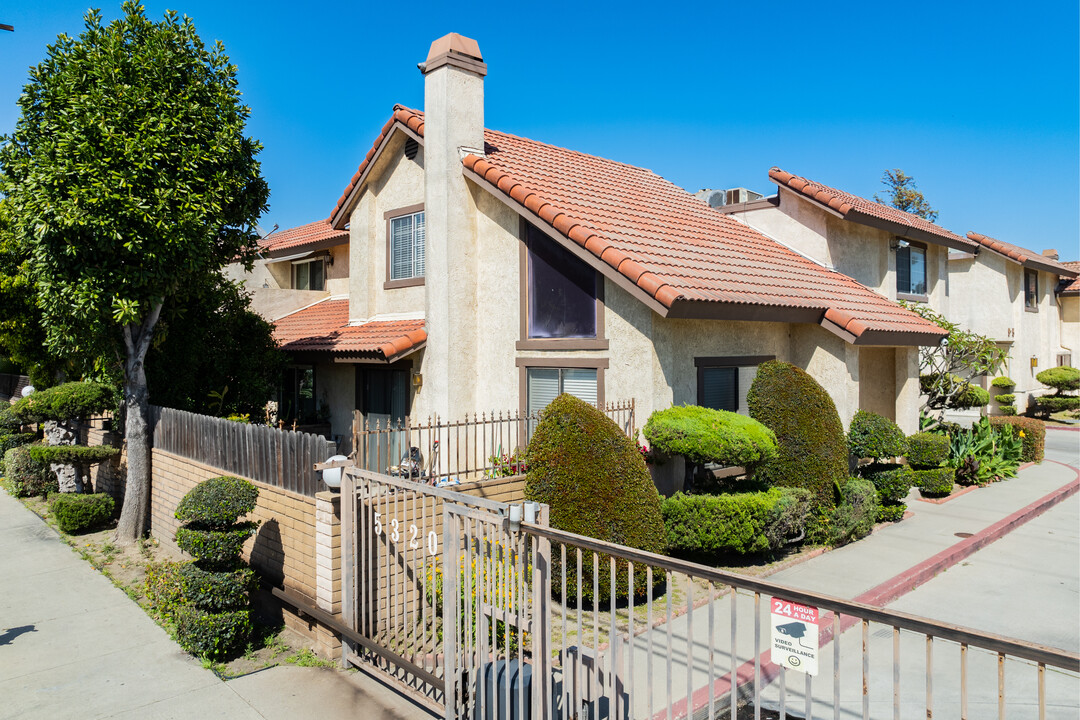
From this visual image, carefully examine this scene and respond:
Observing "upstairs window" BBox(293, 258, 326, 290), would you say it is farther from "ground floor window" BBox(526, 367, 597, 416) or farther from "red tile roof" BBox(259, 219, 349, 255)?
"ground floor window" BBox(526, 367, 597, 416)

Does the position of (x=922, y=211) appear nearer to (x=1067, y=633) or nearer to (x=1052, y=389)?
(x=1052, y=389)

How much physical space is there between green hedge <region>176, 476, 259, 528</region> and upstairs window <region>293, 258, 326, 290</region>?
44.6 ft

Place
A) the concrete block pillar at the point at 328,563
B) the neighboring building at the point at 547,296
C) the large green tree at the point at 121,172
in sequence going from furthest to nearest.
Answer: the neighboring building at the point at 547,296
the large green tree at the point at 121,172
the concrete block pillar at the point at 328,563

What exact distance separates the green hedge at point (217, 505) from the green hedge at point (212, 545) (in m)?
0.13

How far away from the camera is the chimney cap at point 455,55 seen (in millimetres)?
12094

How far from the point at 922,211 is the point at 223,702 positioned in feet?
176

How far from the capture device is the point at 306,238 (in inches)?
804

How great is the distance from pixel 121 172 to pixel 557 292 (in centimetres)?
634

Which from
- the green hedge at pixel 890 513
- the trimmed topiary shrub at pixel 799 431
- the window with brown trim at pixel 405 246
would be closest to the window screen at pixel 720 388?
the trimmed topiary shrub at pixel 799 431

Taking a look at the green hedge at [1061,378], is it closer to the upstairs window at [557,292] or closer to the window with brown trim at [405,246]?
the upstairs window at [557,292]

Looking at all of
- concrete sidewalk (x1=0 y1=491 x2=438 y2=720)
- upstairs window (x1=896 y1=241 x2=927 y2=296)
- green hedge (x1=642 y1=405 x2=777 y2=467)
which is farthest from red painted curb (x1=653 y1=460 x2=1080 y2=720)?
upstairs window (x1=896 y1=241 x2=927 y2=296)

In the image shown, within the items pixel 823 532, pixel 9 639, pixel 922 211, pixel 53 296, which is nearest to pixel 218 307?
pixel 53 296

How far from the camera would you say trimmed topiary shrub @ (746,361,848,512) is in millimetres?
10109

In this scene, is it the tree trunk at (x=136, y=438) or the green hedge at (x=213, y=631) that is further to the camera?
the tree trunk at (x=136, y=438)
